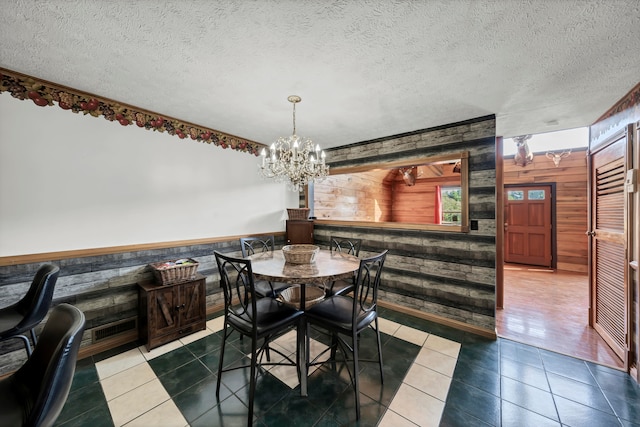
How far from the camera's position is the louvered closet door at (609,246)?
87.6 inches

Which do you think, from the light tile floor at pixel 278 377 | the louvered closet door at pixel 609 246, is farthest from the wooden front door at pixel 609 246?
the light tile floor at pixel 278 377

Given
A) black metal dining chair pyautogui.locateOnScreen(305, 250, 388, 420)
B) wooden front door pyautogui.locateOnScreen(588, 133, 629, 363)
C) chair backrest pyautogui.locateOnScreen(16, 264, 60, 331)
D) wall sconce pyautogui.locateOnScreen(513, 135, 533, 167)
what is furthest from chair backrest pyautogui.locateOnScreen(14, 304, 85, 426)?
wall sconce pyautogui.locateOnScreen(513, 135, 533, 167)

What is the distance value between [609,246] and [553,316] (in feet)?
3.94

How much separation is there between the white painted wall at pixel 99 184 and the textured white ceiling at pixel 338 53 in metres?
0.41

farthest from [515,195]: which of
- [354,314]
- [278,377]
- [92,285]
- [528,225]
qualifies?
[92,285]

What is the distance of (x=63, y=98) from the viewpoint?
2.16 meters

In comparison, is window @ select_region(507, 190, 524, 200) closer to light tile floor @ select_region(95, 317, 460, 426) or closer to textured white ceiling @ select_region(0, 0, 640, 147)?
textured white ceiling @ select_region(0, 0, 640, 147)

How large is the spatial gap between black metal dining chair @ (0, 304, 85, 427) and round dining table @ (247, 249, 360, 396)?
3.16 ft

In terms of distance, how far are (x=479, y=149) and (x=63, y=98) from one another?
4111mm

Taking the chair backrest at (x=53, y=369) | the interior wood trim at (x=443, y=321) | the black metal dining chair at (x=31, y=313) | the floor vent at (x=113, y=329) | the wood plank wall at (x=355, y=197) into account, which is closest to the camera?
the chair backrest at (x=53, y=369)

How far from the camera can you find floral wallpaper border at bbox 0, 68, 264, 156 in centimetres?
197

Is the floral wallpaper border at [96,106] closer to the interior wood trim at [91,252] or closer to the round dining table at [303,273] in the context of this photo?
the interior wood trim at [91,252]

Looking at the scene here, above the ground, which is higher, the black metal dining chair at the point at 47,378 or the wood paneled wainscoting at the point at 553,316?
the black metal dining chair at the point at 47,378

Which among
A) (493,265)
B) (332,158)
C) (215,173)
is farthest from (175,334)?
(493,265)
